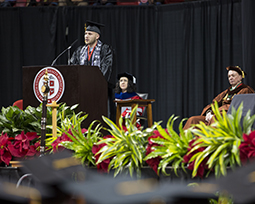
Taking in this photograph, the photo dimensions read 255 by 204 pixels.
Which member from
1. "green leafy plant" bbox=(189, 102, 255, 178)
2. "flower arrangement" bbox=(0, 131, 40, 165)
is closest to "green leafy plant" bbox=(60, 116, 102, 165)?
"flower arrangement" bbox=(0, 131, 40, 165)

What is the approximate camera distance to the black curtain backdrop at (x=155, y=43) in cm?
623

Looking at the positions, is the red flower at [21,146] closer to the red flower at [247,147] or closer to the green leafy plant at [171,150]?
the green leafy plant at [171,150]

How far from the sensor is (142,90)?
6.66m

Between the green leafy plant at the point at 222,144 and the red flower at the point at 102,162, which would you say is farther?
the red flower at the point at 102,162

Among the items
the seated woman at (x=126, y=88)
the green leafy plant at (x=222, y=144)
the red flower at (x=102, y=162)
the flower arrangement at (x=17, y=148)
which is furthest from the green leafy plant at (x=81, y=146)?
the seated woman at (x=126, y=88)

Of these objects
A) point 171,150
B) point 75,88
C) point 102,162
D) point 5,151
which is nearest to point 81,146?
point 102,162

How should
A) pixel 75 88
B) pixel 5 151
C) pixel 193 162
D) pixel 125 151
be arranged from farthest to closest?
pixel 75 88
pixel 5 151
pixel 125 151
pixel 193 162

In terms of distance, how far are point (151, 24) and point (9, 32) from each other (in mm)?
2483

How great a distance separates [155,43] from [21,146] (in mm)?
4979

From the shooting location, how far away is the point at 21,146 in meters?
1.99

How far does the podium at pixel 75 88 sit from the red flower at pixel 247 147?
64.2 inches

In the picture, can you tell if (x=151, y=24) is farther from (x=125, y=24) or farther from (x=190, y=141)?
(x=190, y=141)

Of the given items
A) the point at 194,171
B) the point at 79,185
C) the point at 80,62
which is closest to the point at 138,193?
the point at 79,185

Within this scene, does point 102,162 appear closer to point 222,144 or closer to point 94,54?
point 222,144
